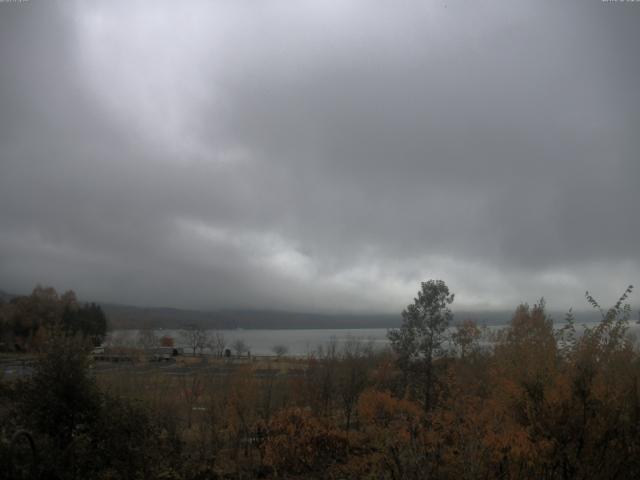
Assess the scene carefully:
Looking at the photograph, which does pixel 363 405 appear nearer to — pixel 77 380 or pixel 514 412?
pixel 514 412

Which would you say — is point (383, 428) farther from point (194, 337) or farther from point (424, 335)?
point (194, 337)

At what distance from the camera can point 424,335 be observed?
29469 millimetres

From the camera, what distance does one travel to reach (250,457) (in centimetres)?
1834

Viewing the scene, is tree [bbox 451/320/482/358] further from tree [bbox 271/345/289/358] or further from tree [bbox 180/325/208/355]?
tree [bbox 180/325/208/355]

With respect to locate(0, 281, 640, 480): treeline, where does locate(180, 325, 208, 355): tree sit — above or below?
below

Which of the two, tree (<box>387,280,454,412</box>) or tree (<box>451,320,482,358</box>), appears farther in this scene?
tree (<box>451,320,482,358</box>)

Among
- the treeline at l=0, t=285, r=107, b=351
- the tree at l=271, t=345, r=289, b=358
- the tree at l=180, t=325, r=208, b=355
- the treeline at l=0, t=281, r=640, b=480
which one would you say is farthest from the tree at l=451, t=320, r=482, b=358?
the tree at l=180, t=325, r=208, b=355

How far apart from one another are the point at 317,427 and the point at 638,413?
34.1ft

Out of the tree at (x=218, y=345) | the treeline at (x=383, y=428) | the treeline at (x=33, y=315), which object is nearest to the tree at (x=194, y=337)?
the tree at (x=218, y=345)

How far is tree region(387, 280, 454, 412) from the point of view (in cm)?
2917

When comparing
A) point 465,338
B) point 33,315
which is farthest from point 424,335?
point 33,315

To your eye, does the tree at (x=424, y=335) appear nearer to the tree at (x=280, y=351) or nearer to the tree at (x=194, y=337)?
the tree at (x=280, y=351)

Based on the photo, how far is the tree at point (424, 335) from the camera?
29.2 m

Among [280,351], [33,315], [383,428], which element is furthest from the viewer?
[33,315]
